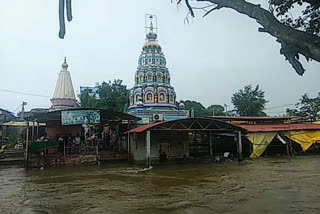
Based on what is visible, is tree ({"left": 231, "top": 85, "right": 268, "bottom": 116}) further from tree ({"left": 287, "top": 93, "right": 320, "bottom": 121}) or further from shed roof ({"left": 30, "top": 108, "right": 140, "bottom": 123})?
shed roof ({"left": 30, "top": 108, "right": 140, "bottom": 123})

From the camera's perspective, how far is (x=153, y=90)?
Result: 109ft

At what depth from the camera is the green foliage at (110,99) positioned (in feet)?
116

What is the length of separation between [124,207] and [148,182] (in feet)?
14.2

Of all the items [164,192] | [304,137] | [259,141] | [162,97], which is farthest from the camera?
[162,97]

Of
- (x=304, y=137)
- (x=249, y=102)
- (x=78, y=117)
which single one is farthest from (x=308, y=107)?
(x=78, y=117)

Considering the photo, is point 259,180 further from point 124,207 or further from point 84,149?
point 84,149

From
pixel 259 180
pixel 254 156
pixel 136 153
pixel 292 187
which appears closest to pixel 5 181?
pixel 136 153

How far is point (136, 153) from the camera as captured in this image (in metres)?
20.8

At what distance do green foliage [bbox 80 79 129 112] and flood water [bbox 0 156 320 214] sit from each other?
20.6 meters

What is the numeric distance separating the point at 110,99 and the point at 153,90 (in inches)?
226

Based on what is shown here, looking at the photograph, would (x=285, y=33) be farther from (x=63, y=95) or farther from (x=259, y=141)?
(x=63, y=95)

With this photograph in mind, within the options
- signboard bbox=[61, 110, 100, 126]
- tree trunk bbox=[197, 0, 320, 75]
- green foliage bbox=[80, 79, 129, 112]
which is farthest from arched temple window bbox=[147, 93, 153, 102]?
tree trunk bbox=[197, 0, 320, 75]

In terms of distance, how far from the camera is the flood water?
793cm

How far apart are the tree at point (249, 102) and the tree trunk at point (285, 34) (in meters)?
36.9
